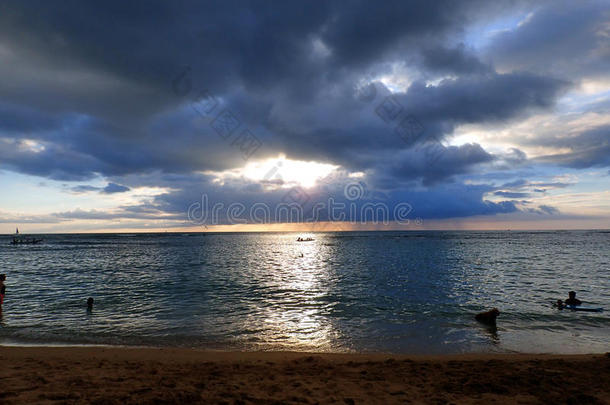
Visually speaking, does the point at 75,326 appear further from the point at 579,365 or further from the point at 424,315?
the point at 579,365

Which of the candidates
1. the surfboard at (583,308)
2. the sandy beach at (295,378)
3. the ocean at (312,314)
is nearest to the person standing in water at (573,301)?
the surfboard at (583,308)

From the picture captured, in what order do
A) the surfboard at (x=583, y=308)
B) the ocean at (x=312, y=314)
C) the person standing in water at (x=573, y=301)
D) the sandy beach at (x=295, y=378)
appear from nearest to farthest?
the sandy beach at (x=295, y=378)
the ocean at (x=312, y=314)
the surfboard at (x=583, y=308)
the person standing in water at (x=573, y=301)

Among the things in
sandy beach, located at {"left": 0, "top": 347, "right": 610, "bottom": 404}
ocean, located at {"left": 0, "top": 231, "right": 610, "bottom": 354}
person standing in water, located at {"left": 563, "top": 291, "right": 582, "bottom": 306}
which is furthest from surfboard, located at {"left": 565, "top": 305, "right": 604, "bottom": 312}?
sandy beach, located at {"left": 0, "top": 347, "right": 610, "bottom": 404}

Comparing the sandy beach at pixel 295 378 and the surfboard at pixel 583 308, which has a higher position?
the sandy beach at pixel 295 378

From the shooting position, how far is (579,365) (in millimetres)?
11242

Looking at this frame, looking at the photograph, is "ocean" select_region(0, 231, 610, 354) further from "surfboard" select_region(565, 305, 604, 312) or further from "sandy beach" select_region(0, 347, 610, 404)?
"sandy beach" select_region(0, 347, 610, 404)

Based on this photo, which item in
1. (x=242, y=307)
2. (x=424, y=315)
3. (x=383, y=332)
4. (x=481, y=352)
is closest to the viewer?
(x=481, y=352)

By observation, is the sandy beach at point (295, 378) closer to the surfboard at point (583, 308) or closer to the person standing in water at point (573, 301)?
the surfboard at point (583, 308)

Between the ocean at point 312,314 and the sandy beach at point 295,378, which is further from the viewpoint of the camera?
the ocean at point 312,314

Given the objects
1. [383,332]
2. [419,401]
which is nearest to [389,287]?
[383,332]

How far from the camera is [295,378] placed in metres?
10.3

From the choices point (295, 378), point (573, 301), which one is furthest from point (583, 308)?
point (295, 378)

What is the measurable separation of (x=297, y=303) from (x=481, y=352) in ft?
45.5

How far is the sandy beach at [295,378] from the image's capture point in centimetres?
846
